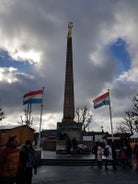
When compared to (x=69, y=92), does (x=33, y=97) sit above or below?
below

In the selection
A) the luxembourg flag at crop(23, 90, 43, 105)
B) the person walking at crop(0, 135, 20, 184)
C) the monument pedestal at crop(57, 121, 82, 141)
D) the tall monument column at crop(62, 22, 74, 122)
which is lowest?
the person walking at crop(0, 135, 20, 184)

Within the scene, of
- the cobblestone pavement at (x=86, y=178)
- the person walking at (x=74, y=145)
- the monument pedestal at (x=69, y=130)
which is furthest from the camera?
the monument pedestal at (x=69, y=130)

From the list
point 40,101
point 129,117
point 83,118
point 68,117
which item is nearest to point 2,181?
point 40,101

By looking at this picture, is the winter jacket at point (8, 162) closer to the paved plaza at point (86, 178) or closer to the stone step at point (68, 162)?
the paved plaza at point (86, 178)

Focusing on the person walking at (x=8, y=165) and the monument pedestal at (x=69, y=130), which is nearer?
the person walking at (x=8, y=165)

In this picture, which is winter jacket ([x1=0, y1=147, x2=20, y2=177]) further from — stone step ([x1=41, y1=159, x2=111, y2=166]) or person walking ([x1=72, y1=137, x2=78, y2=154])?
person walking ([x1=72, y1=137, x2=78, y2=154])

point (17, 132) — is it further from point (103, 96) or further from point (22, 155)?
point (22, 155)

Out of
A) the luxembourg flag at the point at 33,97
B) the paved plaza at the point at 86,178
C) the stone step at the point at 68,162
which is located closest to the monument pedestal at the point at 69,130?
the luxembourg flag at the point at 33,97

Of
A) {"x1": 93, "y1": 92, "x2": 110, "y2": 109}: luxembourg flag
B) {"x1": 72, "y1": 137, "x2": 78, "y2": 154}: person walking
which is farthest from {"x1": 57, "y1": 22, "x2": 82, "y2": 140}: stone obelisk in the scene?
{"x1": 93, "y1": 92, "x2": 110, "y2": 109}: luxembourg flag

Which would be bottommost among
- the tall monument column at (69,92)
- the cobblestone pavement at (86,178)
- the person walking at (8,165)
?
the cobblestone pavement at (86,178)

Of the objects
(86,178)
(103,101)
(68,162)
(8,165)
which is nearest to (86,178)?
(86,178)

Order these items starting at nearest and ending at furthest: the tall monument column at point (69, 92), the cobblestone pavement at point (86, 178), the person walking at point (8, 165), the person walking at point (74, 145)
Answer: the person walking at point (8, 165) → the cobblestone pavement at point (86, 178) → the person walking at point (74, 145) → the tall monument column at point (69, 92)

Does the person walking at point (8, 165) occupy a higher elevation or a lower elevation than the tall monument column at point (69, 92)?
lower

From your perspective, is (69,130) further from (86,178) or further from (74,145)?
(86,178)
